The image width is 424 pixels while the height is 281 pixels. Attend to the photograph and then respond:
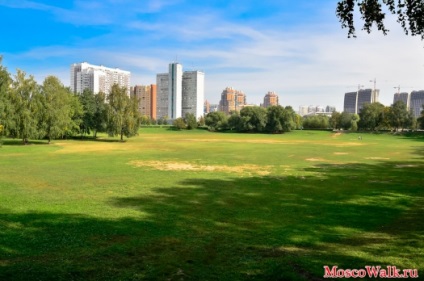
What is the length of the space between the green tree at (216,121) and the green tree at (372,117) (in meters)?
56.9

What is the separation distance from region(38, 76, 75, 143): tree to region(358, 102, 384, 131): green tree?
368 feet

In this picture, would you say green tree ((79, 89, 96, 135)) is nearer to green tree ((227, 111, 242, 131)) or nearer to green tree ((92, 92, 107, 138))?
green tree ((92, 92, 107, 138))

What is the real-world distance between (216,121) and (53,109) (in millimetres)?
102042

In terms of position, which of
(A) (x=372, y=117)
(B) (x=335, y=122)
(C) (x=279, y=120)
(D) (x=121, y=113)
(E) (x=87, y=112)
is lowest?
(B) (x=335, y=122)

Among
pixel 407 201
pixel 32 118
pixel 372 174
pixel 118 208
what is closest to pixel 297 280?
pixel 118 208

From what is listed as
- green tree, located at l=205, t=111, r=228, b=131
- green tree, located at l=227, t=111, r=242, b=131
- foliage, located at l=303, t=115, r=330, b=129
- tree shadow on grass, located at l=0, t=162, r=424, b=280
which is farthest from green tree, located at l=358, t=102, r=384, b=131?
tree shadow on grass, located at l=0, t=162, r=424, b=280

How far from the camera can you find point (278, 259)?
934 centimetres

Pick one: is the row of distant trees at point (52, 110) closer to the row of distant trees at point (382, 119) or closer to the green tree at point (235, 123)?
the green tree at point (235, 123)

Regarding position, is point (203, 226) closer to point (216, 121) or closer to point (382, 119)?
point (382, 119)

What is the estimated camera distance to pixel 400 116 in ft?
412

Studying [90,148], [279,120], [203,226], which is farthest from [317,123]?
[203,226]

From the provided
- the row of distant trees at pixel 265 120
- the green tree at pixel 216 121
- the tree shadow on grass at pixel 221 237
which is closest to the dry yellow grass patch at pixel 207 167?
the tree shadow on grass at pixel 221 237

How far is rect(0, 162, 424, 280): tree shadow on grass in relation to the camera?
8656 mm

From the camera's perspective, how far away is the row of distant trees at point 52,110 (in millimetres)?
53156
